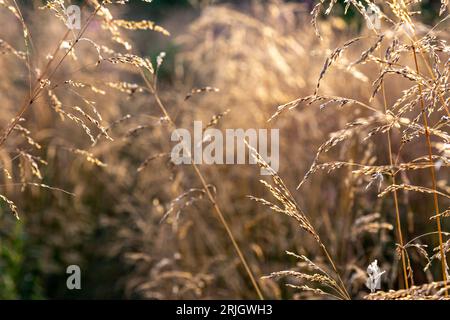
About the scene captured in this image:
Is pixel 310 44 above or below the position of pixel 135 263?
above

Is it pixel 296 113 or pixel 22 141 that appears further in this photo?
pixel 22 141

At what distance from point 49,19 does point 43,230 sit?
5.68 feet

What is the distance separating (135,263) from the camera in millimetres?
3188

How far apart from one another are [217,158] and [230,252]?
0.53m

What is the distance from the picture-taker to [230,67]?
3.98 metres

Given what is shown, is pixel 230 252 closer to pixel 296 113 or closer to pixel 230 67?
pixel 296 113

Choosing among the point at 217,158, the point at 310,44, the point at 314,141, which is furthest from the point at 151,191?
the point at 310,44
